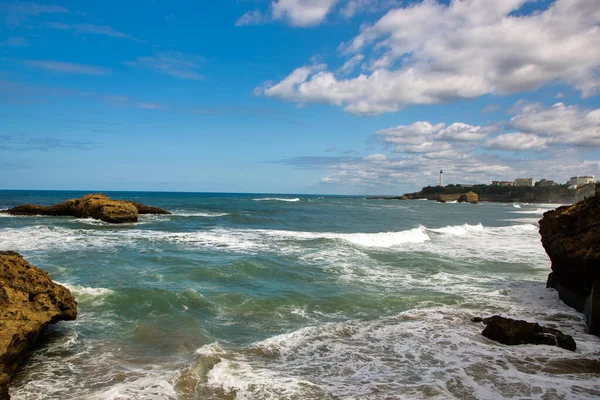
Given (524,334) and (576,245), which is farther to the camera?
(576,245)

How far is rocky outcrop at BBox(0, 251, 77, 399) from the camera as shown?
216 inches

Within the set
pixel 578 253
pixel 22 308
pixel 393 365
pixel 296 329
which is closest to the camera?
pixel 22 308

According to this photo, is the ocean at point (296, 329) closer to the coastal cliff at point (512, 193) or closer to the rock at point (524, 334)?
the rock at point (524, 334)

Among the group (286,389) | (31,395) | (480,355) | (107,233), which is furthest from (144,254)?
(480,355)

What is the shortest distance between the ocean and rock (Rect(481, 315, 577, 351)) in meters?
0.18

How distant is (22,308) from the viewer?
6281 millimetres

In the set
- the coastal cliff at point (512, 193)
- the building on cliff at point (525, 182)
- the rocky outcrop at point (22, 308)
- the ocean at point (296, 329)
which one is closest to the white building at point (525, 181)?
the building on cliff at point (525, 182)

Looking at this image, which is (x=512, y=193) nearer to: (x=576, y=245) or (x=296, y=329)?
(x=576, y=245)

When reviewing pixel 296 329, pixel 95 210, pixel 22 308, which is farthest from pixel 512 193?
pixel 22 308

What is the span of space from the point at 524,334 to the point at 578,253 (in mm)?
3282

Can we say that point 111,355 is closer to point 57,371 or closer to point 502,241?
point 57,371

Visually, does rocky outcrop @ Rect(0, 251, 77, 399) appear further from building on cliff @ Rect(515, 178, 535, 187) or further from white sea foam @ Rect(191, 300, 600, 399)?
building on cliff @ Rect(515, 178, 535, 187)

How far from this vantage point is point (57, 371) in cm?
613

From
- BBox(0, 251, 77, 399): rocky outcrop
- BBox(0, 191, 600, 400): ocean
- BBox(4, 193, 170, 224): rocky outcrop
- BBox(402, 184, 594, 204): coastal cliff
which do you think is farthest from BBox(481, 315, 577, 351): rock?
BBox(402, 184, 594, 204): coastal cliff
